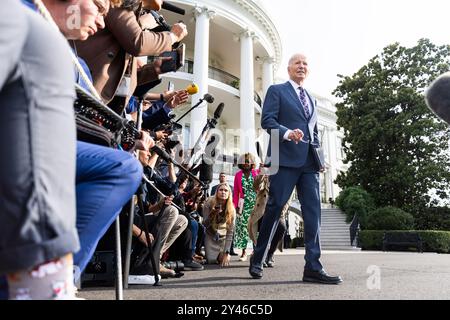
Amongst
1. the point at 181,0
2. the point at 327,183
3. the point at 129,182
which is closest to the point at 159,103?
the point at 129,182

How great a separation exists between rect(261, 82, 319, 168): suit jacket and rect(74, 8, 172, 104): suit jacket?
5.40 ft

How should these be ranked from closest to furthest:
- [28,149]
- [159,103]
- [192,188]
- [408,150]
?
[28,149]
[159,103]
[192,188]
[408,150]

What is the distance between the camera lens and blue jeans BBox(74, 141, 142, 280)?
1.17 metres

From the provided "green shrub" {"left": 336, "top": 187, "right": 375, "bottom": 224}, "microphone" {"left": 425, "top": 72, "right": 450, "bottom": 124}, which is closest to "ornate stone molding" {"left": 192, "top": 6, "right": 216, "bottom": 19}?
"green shrub" {"left": 336, "top": 187, "right": 375, "bottom": 224}

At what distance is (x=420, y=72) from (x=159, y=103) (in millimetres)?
24897

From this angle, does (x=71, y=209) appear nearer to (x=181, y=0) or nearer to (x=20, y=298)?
(x=20, y=298)

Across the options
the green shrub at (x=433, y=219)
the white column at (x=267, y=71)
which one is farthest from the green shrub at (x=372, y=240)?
the white column at (x=267, y=71)

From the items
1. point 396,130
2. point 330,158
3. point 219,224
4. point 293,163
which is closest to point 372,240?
point 396,130

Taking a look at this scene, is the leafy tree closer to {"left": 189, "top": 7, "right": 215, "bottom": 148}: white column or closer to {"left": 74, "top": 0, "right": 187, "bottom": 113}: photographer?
{"left": 189, "top": 7, "right": 215, "bottom": 148}: white column

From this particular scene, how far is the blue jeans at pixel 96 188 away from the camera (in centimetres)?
117

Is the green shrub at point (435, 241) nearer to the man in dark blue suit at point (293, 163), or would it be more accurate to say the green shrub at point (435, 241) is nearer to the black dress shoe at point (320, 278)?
the man in dark blue suit at point (293, 163)

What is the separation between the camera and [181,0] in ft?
68.5

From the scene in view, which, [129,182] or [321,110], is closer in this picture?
[129,182]

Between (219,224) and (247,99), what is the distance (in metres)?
17.1
